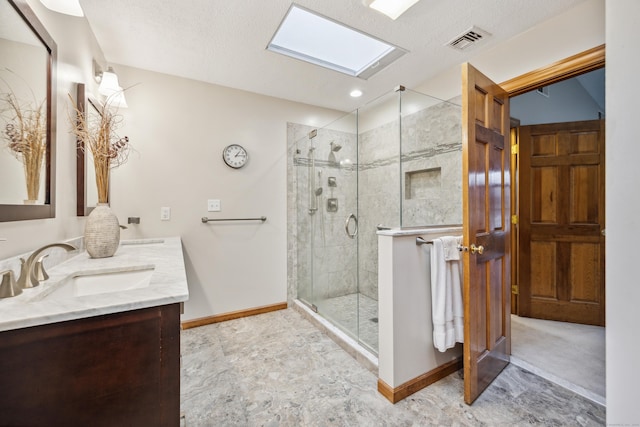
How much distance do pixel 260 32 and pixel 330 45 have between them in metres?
0.57

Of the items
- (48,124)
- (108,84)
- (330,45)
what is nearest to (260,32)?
(330,45)

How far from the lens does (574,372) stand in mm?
1830

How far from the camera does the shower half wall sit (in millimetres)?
2359

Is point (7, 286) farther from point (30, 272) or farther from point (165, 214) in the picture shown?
point (165, 214)

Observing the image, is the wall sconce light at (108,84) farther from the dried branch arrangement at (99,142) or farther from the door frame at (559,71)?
the door frame at (559,71)

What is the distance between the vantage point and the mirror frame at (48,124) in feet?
3.67

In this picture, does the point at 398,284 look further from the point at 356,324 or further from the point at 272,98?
the point at 272,98

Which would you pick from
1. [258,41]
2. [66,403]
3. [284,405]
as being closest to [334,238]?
[284,405]

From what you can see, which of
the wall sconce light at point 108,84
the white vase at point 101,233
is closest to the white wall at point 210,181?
the wall sconce light at point 108,84

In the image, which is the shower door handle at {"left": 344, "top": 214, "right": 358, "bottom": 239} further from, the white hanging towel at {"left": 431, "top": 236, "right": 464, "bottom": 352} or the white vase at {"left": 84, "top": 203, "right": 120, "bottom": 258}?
the white vase at {"left": 84, "top": 203, "right": 120, "bottom": 258}

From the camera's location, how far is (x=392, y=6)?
5.38ft

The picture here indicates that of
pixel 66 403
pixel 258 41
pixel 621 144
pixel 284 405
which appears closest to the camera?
pixel 66 403

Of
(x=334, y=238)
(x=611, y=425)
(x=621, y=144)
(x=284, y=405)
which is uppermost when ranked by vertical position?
(x=621, y=144)

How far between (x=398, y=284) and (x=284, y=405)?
967 mm
